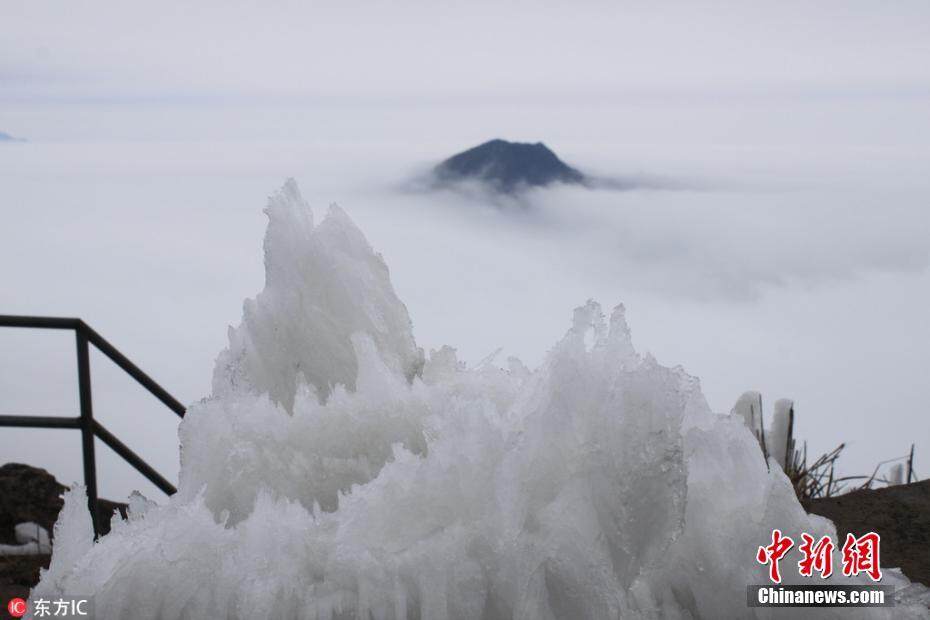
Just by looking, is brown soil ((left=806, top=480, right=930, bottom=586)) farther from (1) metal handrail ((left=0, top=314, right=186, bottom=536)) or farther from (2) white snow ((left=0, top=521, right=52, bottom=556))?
(2) white snow ((left=0, top=521, right=52, bottom=556))

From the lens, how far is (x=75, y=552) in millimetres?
3043

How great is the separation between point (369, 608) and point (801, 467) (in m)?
3.87

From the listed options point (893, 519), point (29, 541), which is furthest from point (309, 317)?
point (29, 541)

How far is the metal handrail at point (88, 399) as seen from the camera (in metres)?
6.17

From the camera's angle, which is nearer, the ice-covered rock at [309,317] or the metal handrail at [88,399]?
the ice-covered rock at [309,317]

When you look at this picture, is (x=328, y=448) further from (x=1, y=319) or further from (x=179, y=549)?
(x=1, y=319)

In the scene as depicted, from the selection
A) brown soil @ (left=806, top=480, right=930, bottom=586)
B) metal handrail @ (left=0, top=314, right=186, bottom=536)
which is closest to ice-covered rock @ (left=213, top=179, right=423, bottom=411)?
brown soil @ (left=806, top=480, right=930, bottom=586)

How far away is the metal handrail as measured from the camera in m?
6.17

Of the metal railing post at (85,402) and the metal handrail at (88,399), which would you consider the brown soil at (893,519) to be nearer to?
the metal handrail at (88,399)

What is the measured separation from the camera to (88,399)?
6.19 meters

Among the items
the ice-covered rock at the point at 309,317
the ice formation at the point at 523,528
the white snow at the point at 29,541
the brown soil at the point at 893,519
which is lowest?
the white snow at the point at 29,541

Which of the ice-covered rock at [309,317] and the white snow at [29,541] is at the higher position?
the ice-covered rock at [309,317]

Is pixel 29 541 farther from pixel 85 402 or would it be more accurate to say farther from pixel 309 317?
pixel 309 317

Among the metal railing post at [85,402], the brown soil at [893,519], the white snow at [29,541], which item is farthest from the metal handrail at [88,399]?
the brown soil at [893,519]
